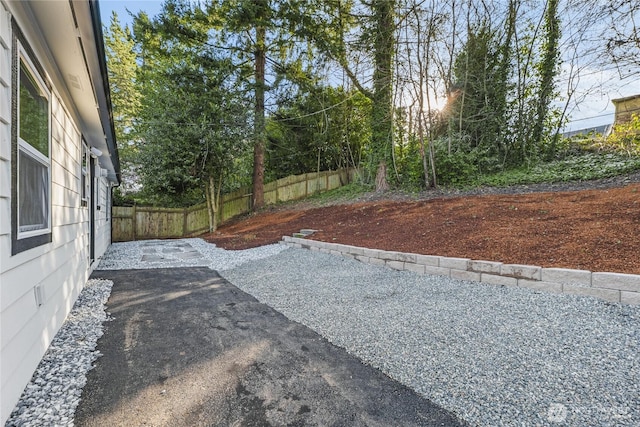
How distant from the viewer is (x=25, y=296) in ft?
6.17

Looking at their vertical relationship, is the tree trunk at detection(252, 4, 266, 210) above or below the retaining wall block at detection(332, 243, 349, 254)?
above

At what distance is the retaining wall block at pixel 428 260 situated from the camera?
416 centimetres

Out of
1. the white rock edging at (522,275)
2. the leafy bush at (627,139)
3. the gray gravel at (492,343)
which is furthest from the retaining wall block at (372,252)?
the leafy bush at (627,139)

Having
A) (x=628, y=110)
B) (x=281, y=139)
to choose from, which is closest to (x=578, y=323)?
(x=628, y=110)

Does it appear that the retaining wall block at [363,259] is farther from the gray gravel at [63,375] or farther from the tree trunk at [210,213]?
the tree trunk at [210,213]

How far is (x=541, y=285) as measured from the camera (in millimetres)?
3160

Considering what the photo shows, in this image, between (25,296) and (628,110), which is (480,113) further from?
(25,296)

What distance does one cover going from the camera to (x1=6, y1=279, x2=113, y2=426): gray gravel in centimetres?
161

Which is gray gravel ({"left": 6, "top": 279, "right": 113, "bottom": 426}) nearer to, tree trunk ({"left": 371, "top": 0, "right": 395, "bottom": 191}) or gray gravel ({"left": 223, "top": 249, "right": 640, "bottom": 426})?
gray gravel ({"left": 223, "top": 249, "right": 640, "bottom": 426})

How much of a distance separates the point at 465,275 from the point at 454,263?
21cm

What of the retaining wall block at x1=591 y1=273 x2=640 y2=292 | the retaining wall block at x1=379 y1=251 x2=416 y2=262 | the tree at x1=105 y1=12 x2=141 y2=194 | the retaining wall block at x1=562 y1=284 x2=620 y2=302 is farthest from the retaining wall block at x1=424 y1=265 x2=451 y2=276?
the tree at x1=105 y1=12 x2=141 y2=194

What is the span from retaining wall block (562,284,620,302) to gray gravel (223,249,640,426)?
0.09 m

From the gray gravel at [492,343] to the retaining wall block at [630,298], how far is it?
0.08m

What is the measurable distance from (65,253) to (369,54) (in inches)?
329
